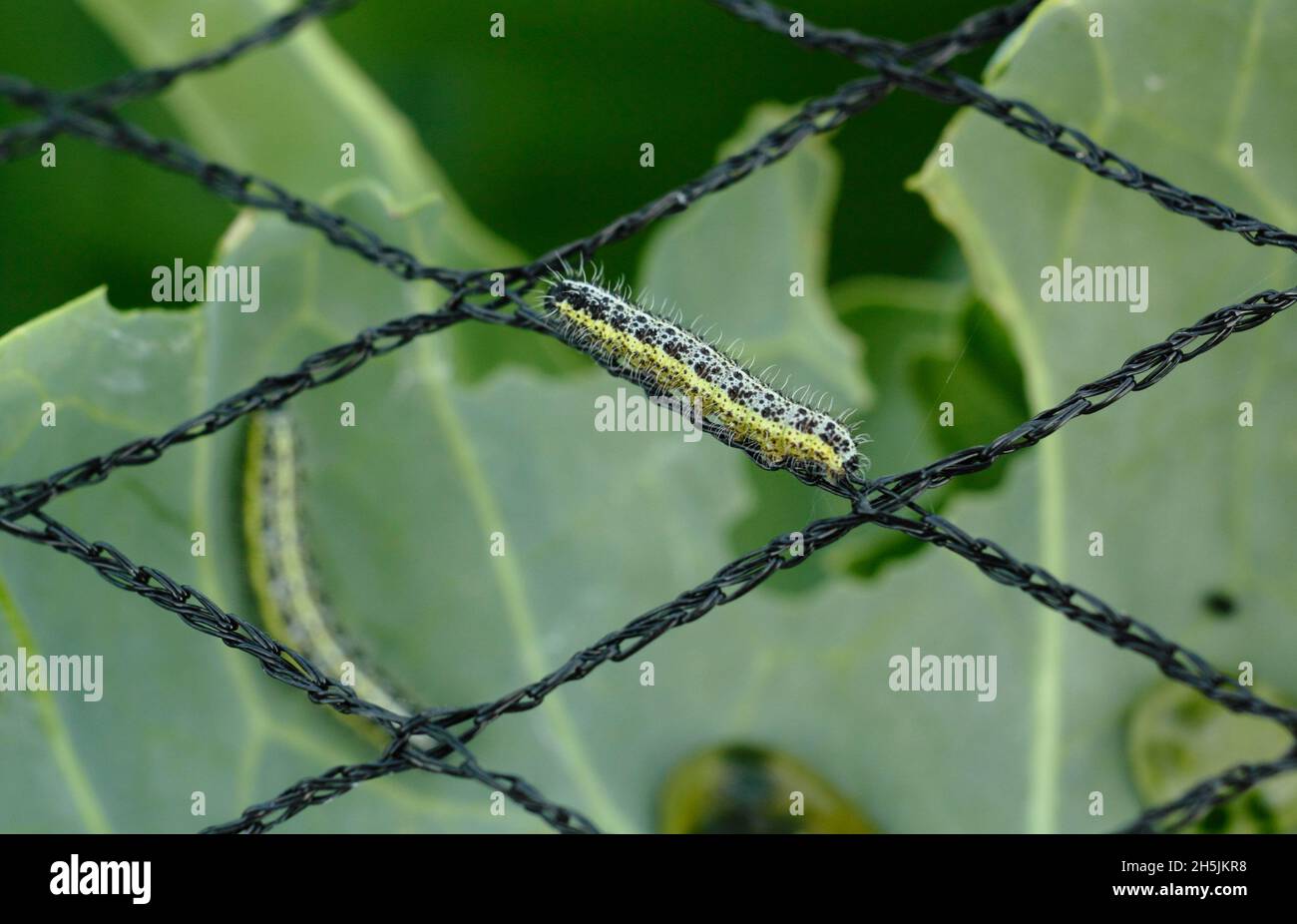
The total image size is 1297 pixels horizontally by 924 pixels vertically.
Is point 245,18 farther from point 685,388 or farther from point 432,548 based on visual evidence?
point 685,388

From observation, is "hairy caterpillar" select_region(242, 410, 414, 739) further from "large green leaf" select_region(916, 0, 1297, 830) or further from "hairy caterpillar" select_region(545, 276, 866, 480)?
"large green leaf" select_region(916, 0, 1297, 830)

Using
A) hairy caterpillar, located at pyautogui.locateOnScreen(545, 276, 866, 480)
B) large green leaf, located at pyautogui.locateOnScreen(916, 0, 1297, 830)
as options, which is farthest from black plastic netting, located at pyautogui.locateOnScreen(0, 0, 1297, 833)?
large green leaf, located at pyautogui.locateOnScreen(916, 0, 1297, 830)

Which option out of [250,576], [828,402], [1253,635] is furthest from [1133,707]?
[250,576]

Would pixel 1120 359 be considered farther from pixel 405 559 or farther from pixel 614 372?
pixel 405 559

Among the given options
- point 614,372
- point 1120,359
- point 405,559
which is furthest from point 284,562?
point 1120,359

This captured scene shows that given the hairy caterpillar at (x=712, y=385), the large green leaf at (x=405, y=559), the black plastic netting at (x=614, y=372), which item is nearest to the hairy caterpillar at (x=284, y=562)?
the large green leaf at (x=405, y=559)

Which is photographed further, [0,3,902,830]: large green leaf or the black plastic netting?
[0,3,902,830]: large green leaf

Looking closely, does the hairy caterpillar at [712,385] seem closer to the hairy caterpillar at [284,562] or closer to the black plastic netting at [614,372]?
the black plastic netting at [614,372]
